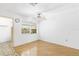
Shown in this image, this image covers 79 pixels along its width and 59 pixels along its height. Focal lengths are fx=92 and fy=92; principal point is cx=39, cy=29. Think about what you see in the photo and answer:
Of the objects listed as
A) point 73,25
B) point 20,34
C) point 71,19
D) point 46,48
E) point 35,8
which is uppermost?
point 35,8

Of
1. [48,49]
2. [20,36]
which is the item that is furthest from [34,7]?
[48,49]

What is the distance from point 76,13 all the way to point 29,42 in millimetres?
1107

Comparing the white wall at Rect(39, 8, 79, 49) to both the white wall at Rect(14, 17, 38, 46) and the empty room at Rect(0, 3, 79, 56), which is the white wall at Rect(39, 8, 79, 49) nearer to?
the empty room at Rect(0, 3, 79, 56)

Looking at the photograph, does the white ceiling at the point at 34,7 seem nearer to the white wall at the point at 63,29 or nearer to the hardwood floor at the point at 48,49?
the white wall at the point at 63,29

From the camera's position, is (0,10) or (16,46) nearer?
(0,10)

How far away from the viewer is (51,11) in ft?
5.99

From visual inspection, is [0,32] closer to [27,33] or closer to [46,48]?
[27,33]

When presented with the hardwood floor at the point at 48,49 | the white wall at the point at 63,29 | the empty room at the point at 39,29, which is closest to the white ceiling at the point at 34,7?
the empty room at the point at 39,29

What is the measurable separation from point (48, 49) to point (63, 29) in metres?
0.51

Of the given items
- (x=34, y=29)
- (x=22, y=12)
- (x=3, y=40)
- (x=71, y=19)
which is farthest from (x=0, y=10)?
(x=71, y=19)

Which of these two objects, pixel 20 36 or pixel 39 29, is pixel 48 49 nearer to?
pixel 39 29

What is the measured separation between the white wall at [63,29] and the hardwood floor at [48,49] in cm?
9

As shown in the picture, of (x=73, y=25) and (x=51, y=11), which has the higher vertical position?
(x=51, y=11)

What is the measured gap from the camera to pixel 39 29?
76.1 inches
